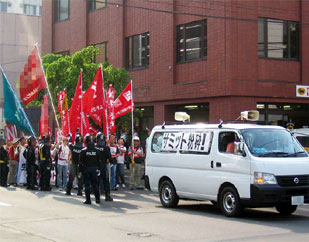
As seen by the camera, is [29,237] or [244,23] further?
[244,23]

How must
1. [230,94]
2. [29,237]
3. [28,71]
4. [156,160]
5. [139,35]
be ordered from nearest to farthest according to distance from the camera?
[29,237] < [156,160] < [28,71] < [230,94] < [139,35]

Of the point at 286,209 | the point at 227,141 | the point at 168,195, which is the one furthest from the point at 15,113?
the point at 286,209

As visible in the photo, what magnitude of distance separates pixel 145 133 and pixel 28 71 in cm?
1153

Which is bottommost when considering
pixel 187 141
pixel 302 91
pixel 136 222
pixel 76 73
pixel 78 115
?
pixel 136 222

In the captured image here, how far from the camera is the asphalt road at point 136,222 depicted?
1024 cm

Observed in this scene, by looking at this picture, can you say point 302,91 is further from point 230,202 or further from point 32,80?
point 230,202

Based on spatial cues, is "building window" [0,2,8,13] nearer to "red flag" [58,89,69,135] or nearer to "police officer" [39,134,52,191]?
"red flag" [58,89,69,135]

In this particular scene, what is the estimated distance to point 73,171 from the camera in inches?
699

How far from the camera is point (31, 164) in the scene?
1948 centimetres

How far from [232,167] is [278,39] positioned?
14.7 metres

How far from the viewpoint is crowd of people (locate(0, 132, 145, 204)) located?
17116 mm

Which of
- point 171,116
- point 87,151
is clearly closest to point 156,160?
point 87,151

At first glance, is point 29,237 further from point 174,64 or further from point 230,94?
point 174,64

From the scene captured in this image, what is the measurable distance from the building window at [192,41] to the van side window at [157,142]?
1117 cm
